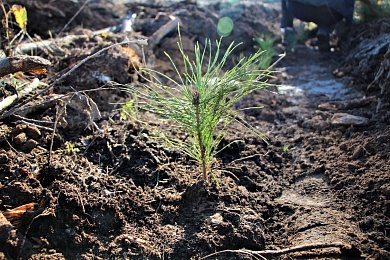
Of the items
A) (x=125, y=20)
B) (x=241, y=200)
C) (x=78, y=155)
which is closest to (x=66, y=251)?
(x=78, y=155)

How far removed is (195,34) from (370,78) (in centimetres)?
211

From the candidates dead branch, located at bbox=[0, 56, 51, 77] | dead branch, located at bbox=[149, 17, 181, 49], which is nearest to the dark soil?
dead branch, located at bbox=[0, 56, 51, 77]

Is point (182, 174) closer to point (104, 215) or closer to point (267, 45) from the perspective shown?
point (104, 215)

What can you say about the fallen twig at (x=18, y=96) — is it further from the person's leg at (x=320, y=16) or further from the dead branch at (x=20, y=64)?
the person's leg at (x=320, y=16)

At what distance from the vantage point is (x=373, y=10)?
415 centimetres

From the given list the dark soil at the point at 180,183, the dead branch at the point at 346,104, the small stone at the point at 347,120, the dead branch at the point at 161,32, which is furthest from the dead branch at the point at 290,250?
the dead branch at the point at 161,32

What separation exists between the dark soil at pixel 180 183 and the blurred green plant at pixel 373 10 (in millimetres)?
1522

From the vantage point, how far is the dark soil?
1.54 m

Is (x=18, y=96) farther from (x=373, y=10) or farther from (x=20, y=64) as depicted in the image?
(x=373, y=10)

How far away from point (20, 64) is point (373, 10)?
3828 mm

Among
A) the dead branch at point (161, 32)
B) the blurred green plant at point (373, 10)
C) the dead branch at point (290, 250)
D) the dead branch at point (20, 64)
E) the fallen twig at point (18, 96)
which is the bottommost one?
the dead branch at point (290, 250)

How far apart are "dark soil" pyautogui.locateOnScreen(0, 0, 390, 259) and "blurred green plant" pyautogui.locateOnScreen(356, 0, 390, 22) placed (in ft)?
4.99

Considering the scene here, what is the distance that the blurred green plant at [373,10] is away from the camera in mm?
4017

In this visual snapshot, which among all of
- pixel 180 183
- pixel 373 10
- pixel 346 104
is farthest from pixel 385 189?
pixel 373 10
